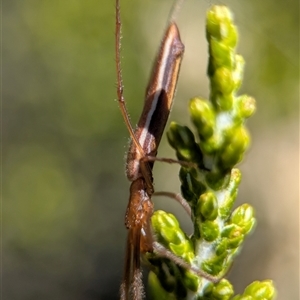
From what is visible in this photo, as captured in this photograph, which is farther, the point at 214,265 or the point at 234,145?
the point at 214,265

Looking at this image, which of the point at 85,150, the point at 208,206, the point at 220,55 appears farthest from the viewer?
the point at 85,150

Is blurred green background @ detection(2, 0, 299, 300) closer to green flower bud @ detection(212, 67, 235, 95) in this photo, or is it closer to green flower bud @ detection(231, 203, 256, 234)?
green flower bud @ detection(231, 203, 256, 234)

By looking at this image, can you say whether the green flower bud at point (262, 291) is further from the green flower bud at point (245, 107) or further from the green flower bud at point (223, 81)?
the green flower bud at point (223, 81)

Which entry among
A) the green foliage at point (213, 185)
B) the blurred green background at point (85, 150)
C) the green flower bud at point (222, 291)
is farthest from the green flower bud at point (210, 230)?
the blurred green background at point (85, 150)

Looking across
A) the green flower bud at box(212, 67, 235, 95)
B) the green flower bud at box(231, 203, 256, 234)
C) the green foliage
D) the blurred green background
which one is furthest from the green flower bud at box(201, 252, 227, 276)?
the blurred green background

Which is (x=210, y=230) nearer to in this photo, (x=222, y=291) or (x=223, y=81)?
(x=222, y=291)

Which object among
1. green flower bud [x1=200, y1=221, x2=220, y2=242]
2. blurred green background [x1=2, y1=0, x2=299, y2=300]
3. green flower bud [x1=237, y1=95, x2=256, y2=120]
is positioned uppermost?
blurred green background [x1=2, y1=0, x2=299, y2=300]

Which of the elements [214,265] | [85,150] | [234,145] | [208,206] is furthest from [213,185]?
[85,150]
